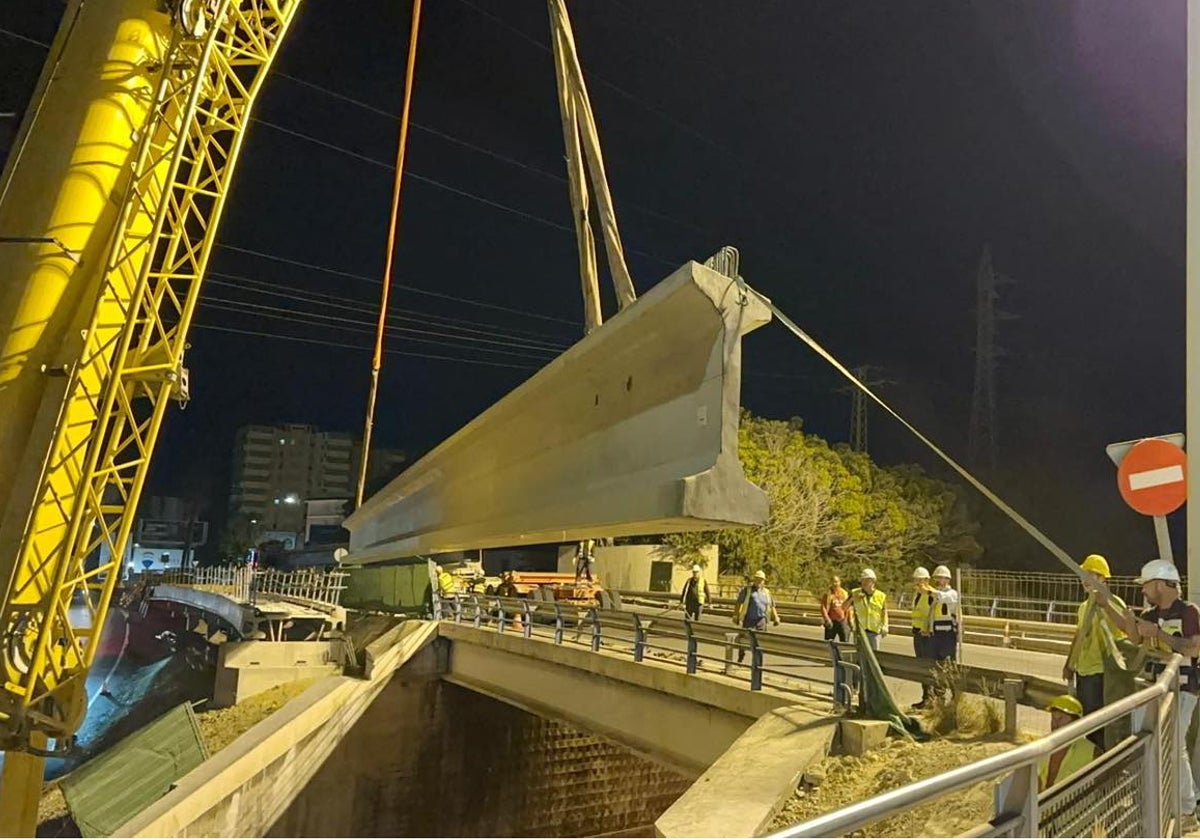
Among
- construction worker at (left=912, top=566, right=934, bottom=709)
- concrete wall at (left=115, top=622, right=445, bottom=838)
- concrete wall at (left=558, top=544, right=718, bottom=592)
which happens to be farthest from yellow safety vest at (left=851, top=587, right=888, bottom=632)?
concrete wall at (left=558, top=544, right=718, bottom=592)

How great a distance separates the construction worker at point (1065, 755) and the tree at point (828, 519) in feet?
94.1

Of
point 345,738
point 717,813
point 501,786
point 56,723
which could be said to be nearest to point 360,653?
point 345,738

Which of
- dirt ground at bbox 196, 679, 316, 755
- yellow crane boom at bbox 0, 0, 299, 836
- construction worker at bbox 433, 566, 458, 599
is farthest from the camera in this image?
construction worker at bbox 433, 566, 458, 599

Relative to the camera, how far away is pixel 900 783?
295 inches

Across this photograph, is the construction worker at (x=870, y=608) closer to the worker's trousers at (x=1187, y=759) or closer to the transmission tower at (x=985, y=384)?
the worker's trousers at (x=1187, y=759)

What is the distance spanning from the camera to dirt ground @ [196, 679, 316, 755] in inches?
794

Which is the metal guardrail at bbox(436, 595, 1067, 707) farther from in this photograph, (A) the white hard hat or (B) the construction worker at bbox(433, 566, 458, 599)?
(B) the construction worker at bbox(433, 566, 458, 599)

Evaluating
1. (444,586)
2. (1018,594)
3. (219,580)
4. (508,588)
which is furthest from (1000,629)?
(219,580)

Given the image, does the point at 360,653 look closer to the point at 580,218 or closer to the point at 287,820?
the point at 287,820

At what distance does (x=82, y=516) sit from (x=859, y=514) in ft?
106

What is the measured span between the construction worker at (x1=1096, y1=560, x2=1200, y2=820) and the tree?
28.6 metres

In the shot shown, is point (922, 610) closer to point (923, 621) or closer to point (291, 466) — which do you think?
point (923, 621)

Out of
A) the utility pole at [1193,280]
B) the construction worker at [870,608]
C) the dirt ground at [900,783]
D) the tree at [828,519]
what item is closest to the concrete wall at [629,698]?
the dirt ground at [900,783]

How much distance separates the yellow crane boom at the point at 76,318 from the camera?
932 centimetres
